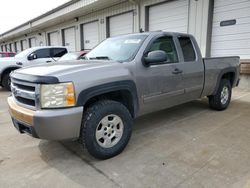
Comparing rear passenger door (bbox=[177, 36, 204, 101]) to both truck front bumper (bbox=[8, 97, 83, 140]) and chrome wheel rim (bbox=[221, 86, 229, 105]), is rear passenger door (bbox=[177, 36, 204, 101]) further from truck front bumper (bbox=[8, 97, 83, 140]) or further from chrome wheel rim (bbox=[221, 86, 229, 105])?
truck front bumper (bbox=[8, 97, 83, 140])

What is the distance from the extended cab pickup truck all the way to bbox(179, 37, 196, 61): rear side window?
0.08 ft

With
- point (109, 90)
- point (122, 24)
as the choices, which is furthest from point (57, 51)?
point (109, 90)

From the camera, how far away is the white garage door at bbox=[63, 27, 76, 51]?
56.8 feet

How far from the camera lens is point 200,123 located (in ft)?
14.3

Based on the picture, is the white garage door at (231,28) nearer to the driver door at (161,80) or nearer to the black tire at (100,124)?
the driver door at (161,80)

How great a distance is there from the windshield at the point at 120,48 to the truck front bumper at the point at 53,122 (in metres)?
1.25

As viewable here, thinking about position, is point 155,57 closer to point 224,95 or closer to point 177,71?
point 177,71

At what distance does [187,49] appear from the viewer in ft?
14.1

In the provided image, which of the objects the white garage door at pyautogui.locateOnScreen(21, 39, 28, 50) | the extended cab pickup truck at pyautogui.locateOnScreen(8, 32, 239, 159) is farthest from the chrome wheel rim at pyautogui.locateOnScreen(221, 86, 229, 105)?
the white garage door at pyautogui.locateOnScreen(21, 39, 28, 50)

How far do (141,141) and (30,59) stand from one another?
750 cm

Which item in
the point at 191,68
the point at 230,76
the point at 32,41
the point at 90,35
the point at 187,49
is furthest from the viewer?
the point at 32,41

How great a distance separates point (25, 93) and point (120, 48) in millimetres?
1736

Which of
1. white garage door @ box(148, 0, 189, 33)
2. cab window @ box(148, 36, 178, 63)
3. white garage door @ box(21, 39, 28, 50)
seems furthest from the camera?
white garage door @ box(21, 39, 28, 50)

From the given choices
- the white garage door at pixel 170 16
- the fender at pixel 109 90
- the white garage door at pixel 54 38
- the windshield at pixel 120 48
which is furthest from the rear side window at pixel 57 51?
the white garage door at pixel 54 38
